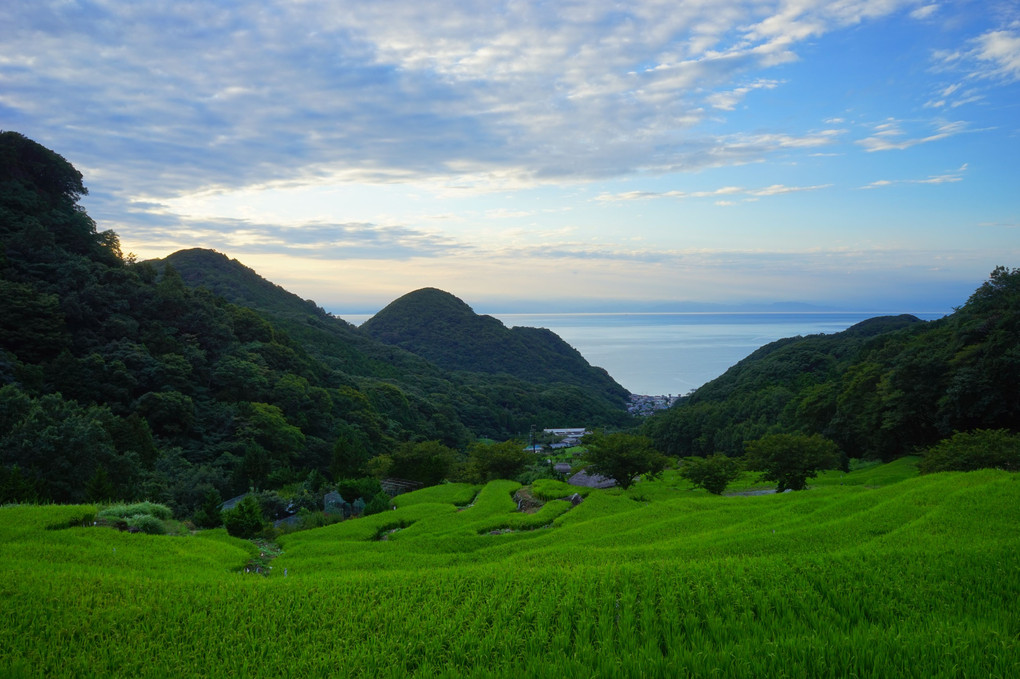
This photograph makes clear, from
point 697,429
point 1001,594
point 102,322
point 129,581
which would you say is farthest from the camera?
point 697,429

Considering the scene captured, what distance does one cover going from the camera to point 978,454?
17484 mm

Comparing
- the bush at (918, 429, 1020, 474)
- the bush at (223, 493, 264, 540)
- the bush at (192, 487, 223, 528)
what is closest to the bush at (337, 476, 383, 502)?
the bush at (192, 487, 223, 528)

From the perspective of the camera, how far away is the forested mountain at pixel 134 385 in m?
21.1

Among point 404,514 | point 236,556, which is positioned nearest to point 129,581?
point 236,556

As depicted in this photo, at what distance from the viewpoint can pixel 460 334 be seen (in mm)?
151500

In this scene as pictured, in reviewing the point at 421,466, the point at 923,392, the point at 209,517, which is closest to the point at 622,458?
the point at 421,466

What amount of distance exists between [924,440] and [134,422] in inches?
1689

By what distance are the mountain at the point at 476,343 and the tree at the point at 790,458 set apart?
105515mm

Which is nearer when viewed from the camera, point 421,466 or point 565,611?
point 565,611

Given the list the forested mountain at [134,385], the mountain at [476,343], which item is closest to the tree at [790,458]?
the forested mountain at [134,385]

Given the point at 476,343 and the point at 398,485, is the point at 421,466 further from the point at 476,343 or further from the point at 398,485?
the point at 476,343

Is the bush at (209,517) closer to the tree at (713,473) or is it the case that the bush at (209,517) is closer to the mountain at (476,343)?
the tree at (713,473)

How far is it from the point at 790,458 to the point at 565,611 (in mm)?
20107

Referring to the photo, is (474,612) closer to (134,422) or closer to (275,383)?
(134,422)
